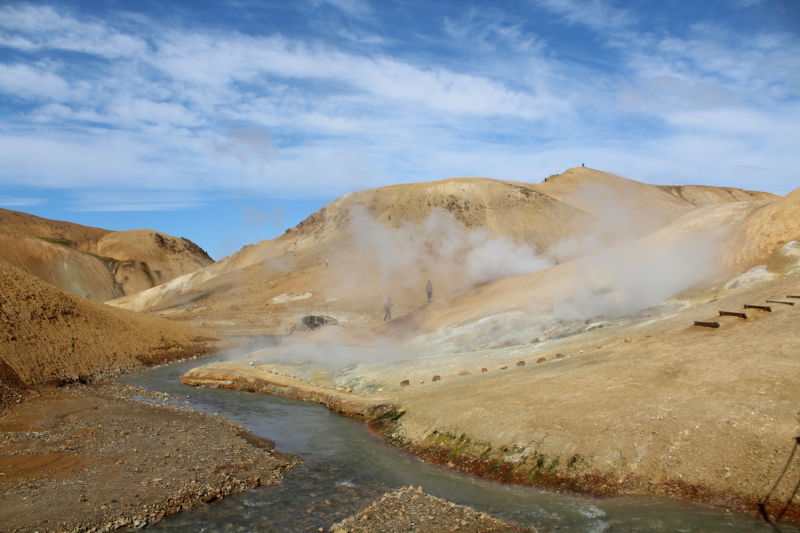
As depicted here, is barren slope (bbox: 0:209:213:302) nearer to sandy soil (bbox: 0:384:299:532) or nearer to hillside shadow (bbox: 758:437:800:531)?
sandy soil (bbox: 0:384:299:532)

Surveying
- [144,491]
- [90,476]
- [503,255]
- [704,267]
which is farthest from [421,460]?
[503,255]

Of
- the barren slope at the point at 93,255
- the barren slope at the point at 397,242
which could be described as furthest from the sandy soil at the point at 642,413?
the barren slope at the point at 93,255

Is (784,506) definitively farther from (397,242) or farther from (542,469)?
(397,242)

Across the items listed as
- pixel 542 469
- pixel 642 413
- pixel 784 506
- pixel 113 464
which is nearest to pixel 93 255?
pixel 113 464

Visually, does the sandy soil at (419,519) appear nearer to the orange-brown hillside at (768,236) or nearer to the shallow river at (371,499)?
the shallow river at (371,499)

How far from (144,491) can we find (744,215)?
23.6 metres

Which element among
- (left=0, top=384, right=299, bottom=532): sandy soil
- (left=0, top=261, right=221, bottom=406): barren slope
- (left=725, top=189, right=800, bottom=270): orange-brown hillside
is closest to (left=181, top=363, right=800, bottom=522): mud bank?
(left=0, top=384, right=299, bottom=532): sandy soil

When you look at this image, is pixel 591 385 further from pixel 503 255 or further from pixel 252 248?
pixel 252 248

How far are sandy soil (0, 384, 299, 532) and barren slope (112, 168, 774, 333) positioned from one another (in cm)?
2686

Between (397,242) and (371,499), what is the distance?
182ft

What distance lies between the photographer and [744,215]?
21438mm

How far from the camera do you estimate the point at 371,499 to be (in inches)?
332

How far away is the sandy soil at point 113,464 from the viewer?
7301 mm

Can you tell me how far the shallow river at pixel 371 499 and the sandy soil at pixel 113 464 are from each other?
1.68 feet
